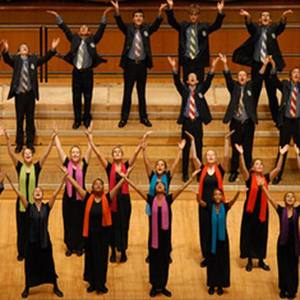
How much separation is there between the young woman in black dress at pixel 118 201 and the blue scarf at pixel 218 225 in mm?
941

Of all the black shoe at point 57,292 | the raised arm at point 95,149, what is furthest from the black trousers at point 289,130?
the black shoe at point 57,292

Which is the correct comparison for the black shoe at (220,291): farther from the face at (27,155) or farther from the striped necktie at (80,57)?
the striped necktie at (80,57)

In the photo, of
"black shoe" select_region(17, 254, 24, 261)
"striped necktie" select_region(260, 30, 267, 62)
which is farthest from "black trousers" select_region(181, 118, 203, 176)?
"black shoe" select_region(17, 254, 24, 261)

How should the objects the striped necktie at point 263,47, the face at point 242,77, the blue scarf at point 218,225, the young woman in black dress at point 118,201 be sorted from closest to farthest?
the blue scarf at point 218,225 → the young woman in black dress at point 118,201 → the face at point 242,77 → the striped necktie at point 263,47

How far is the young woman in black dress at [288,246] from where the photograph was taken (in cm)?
1018

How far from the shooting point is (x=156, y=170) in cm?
1059

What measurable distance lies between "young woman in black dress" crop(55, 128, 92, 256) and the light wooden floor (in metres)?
0.15

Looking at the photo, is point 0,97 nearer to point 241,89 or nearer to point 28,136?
point 28,136

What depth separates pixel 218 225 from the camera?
33.8 ft

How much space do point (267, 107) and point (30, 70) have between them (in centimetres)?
278

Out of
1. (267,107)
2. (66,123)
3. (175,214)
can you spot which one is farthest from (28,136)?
(267,107)

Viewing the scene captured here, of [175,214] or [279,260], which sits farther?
[175,214]

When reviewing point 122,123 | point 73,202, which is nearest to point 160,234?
point 73,202

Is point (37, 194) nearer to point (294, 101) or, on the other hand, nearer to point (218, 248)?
point (218, 248)
